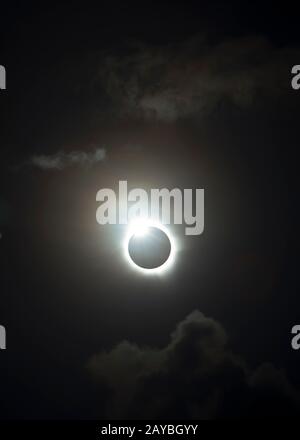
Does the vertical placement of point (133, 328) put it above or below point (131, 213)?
below

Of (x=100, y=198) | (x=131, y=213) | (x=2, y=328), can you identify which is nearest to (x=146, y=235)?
(x=131, y=213)
